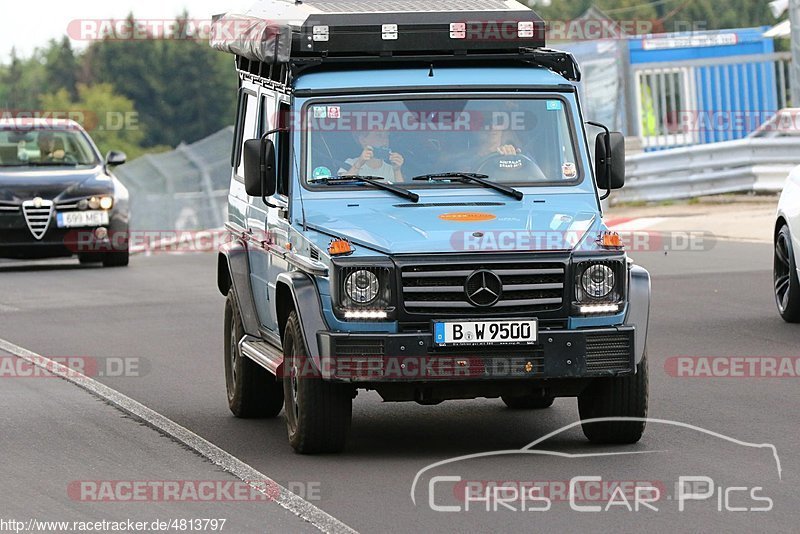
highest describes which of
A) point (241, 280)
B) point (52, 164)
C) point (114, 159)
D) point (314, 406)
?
point (241, 280)

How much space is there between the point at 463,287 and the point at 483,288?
0.33 ft

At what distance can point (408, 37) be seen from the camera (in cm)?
1100

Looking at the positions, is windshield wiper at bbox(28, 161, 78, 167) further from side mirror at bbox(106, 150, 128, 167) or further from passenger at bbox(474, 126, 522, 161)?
passenger at bbox(474, 126, 522, 161)

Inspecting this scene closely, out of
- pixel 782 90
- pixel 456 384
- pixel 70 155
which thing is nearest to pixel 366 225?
pixel 456 384

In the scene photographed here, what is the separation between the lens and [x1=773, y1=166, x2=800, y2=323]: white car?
15570mm

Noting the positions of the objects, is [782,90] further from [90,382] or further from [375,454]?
[375,454]

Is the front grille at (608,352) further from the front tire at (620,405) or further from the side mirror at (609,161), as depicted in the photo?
the side mirror at (609,161)

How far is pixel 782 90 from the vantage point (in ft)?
127

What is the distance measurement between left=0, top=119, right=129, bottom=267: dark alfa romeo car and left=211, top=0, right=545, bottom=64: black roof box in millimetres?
13604

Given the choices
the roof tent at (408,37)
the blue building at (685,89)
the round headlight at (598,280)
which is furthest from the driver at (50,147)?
the round headlight at (598,280)

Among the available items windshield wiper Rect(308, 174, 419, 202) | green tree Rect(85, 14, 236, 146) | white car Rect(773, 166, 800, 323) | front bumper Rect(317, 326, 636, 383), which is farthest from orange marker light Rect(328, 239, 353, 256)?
green tree Rect(85, 14, 236, 146)

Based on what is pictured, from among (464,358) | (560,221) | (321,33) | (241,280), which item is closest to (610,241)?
(560,221)

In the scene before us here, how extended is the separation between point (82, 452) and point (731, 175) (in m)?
22.3

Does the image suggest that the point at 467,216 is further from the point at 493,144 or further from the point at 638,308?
the point at 638,308
